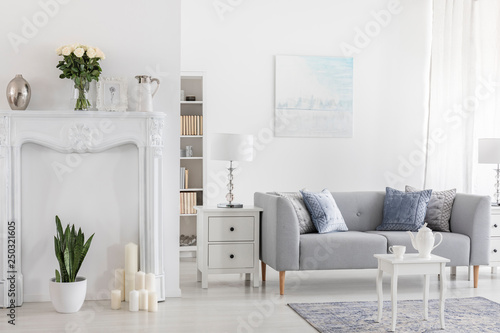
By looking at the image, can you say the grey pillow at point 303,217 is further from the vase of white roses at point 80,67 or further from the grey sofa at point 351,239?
the vase of white roses at point 80,67

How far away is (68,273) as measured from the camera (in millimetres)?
4137

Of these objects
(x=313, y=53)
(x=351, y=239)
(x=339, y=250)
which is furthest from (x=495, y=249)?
(x=313, y=53)

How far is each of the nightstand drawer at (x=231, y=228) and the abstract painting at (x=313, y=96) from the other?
1.78 metres

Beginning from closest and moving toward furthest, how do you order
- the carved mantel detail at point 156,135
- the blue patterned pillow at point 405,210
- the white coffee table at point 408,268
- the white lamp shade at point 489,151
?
the white coffee table at point 408,268 → the carved mantel detail at point 156,135 → the blue patterned pillow at point 405,210 → the white lamp shade at point 489,151

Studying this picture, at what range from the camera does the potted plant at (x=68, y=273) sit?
161 inches

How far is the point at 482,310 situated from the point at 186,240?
10.9 ft

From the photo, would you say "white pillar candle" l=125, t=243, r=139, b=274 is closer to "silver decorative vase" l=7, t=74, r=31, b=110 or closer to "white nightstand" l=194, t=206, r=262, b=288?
"white nightstand" l=194, t=206, r=262, b=288

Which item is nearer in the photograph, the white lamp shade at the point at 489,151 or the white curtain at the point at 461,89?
the white lamp shade at the point at 489,151

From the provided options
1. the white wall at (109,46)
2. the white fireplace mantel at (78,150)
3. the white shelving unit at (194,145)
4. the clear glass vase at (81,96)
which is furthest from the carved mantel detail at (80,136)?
the white shelving unit at (194,145)

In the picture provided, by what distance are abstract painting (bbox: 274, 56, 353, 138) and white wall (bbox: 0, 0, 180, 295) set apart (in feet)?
6.97

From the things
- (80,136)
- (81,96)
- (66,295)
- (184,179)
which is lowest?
(66,295)

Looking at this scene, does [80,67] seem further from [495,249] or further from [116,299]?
[495,249]

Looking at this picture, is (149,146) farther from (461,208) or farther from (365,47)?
(365,47)

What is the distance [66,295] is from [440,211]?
320cm
